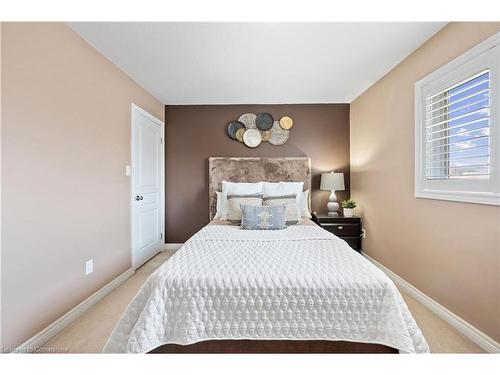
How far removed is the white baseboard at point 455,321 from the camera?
1.60 meters

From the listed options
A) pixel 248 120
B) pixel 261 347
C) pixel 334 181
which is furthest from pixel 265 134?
pixel 261 347

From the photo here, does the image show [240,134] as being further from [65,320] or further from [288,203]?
[65,320]

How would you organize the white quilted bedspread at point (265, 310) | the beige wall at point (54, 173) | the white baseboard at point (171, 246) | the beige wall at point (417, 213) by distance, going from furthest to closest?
1. the white baseboard at point (171, 246)
2. the beige wall at point (417, 213)
3. the beige wall at point (54, 173)
4. the white quilted bedspread at point (265, 310)

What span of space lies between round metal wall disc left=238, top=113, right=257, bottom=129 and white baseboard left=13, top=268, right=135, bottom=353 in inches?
107

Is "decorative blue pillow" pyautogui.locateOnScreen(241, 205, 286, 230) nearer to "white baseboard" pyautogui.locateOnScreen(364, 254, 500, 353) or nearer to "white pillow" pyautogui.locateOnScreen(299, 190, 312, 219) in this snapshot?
"white pillow" pyautogui.locateOnScreen(299, 190, 312, 219)

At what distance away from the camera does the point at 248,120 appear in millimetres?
3822

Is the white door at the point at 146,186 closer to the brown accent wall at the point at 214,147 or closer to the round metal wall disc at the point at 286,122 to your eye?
the brown accent wall at the point at 214,147

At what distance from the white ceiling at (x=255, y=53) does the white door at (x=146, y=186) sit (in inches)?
21.5

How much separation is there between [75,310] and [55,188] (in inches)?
41.2

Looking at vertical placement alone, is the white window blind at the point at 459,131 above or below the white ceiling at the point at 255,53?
below

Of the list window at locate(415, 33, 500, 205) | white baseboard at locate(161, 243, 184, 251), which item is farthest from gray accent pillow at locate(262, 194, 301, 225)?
white baseboard at locate(161, 243, 184, 251)

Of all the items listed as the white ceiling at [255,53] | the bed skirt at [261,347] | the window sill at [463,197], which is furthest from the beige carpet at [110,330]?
the white ceiling at [255,53]
